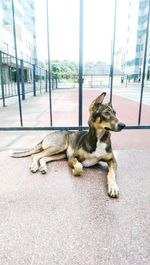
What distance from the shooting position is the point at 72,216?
5.48 ft

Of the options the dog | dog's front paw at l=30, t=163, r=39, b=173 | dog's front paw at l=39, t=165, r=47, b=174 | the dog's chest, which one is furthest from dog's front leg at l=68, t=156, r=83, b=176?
dog's front paw at l=30, t=163, r=39, b=173

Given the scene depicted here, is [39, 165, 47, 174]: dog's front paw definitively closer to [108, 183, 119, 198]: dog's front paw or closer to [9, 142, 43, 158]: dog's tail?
[9, 142, 43, 158]: dog's tail

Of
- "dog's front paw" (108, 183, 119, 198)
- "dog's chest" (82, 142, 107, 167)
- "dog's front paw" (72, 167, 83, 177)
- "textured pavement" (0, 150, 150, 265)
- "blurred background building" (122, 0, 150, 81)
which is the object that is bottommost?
"textured pavement" (0, 150, 150, 265)

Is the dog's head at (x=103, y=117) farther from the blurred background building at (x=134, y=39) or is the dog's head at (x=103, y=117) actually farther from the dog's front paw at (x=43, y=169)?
the blurred background building at (x=134, y=39)

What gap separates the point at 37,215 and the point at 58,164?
40.5 inches

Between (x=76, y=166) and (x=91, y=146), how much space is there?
0.28m

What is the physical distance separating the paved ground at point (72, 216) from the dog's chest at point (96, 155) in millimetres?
108

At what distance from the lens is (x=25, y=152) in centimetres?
294

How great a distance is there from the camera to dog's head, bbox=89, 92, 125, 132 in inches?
88.0

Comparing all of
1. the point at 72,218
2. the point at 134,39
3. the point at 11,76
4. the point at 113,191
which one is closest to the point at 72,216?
the point at 72,218

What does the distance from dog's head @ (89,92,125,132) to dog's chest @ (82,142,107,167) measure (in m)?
0.22

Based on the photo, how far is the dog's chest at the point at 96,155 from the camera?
238 cm

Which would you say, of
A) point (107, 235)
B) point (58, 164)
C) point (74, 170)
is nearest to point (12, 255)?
point (107, 235)

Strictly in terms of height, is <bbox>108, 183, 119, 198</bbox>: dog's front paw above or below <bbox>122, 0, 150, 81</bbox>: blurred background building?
below
